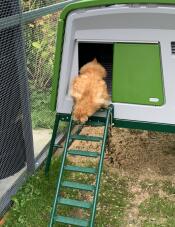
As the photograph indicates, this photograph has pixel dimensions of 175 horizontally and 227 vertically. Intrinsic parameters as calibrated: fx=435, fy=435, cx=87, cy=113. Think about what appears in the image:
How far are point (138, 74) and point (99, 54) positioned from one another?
0.57 meters

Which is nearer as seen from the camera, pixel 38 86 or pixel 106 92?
pixel 106 92

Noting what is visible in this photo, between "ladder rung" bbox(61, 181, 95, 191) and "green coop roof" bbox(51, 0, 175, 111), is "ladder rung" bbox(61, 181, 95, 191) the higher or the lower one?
the lower one

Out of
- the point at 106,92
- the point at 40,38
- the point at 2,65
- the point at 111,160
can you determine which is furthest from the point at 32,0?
the point at 111,160

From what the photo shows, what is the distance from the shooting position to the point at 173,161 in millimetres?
4762

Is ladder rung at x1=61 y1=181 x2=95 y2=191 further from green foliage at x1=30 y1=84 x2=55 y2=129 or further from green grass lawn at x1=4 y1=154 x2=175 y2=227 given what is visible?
green foliage at x1=30 y1=84 x2=55 y2=129

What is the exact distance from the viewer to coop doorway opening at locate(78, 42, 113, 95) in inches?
155

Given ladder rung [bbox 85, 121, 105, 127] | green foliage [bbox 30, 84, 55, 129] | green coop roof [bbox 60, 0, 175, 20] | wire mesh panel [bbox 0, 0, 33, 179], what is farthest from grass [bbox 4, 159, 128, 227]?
green coop roof [bbox 60, 0, 175, 20]

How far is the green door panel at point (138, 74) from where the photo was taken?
3.54m

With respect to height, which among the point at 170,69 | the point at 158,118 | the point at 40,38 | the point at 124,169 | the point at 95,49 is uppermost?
the point at 40,38

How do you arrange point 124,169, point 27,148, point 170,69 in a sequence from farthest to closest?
point 124,169 < point 27,148 < point 170,69

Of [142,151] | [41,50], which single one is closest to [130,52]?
[41,50]

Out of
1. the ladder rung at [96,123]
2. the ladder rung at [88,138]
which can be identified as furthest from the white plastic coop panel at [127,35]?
the ladder rung at [88,138]

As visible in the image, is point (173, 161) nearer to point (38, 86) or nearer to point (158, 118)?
point (158, 118)

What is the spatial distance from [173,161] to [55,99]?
5.33 feet
